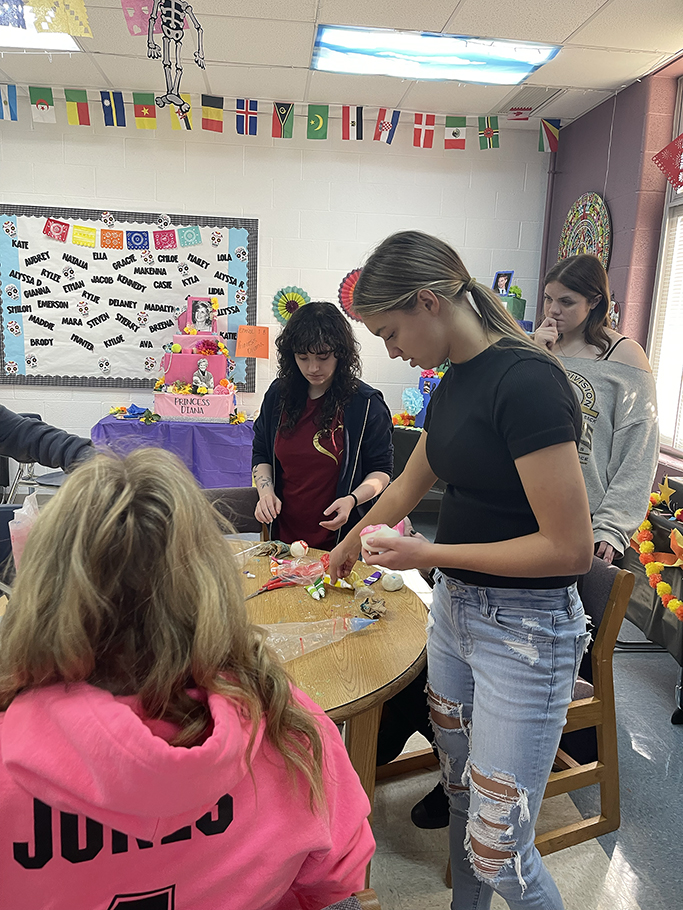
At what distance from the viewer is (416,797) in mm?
1939

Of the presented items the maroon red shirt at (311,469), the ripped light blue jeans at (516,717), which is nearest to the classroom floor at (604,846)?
the ripped light blue jeans at (516,717)

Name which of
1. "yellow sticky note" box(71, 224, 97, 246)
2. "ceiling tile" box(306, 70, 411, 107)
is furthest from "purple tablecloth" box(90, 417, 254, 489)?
"ceiling tile" box(306, 70, 411, 107)

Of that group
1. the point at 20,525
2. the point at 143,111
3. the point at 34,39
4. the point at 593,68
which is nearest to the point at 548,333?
the point at 20,525

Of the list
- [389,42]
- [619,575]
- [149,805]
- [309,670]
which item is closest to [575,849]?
[619,575]

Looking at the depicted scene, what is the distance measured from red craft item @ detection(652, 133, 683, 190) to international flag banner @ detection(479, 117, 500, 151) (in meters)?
1.17

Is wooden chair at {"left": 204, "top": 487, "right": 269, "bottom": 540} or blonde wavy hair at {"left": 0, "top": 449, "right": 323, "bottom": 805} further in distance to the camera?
wooden chair at {"left": 204, "top": 487, "right": 269, "bottom": 540}

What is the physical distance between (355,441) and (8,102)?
3697mm

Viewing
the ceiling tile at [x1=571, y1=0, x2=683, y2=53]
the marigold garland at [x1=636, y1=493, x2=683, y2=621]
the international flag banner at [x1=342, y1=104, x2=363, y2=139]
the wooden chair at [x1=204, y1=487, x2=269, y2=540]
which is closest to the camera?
the wooden chair at [x1=204, y1=487, x2=269, y2=540]

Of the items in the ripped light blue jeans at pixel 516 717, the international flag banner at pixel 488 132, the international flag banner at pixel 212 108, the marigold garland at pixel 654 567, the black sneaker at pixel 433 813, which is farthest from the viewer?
the international flag banner at pixel 488 132

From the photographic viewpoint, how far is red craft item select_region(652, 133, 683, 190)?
3305 millimetres

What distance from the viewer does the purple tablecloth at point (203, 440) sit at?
13.3 ft

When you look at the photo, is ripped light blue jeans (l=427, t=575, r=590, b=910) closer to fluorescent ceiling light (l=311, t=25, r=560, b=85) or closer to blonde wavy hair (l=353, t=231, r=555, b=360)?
blonde wavy hair (l=353, t=231, r=555, b=360)

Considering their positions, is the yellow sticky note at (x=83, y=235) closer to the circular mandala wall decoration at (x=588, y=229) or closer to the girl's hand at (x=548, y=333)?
the circular mandala wall decoration at (x=588, y=229)

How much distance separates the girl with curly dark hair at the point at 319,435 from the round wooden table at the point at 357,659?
1.29 ft
